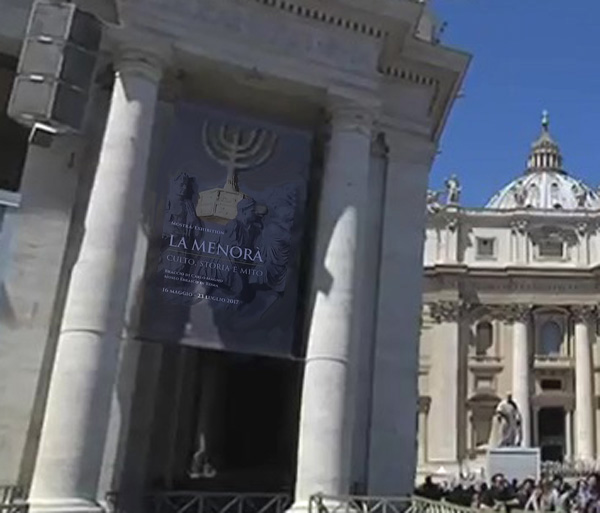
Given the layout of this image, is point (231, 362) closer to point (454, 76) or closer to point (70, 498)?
Result: point (70, 498)

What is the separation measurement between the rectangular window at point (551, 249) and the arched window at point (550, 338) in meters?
4.41

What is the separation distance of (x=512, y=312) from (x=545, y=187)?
3351cm

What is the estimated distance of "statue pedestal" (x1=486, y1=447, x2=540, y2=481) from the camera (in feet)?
89.1

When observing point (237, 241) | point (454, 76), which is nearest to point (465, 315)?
point (454, 76)

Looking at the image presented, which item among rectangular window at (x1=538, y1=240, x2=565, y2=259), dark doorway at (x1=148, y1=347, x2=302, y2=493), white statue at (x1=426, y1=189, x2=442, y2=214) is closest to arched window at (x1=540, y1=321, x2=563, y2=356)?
rectangular window at (x1=538, y1=240, x2=565, y2=259)

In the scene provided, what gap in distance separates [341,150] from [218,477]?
6.01 m

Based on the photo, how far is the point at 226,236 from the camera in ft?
41.3

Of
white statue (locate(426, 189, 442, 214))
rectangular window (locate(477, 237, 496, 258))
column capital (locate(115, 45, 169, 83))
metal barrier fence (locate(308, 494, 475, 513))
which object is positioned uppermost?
white statue (locate(426, 189, 442, 214))

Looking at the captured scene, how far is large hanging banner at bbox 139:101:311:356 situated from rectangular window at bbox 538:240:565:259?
45.1 metres

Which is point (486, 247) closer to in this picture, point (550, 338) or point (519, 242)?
point (519, 242)

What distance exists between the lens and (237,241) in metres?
12.6

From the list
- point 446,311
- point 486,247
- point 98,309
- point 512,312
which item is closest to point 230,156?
point 98,309

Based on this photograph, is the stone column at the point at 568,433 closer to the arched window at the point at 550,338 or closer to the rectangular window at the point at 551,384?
Answer: the rectangular window at the point at 551,384

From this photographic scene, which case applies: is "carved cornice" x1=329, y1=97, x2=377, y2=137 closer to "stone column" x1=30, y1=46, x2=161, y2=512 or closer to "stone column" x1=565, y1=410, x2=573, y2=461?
"stone column" x1=30, y1=46, x2=161, y2=512
